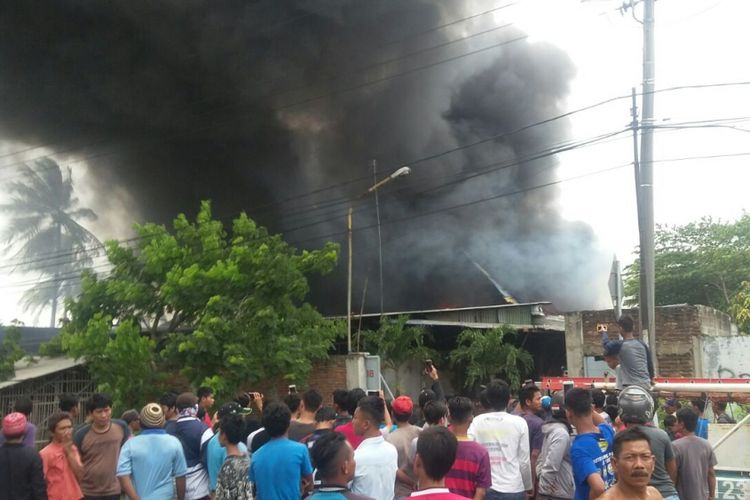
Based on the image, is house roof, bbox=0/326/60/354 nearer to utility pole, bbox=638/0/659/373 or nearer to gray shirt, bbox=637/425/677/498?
utility pole, bbox=638/0/659/373

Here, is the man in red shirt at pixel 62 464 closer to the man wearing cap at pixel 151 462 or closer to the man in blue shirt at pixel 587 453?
the man wearing cap at pixel 151 462

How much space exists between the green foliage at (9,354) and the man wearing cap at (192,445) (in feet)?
36.0

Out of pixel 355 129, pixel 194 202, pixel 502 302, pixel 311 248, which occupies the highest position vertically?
pixel 355 129

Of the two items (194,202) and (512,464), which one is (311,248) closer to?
(194,202)

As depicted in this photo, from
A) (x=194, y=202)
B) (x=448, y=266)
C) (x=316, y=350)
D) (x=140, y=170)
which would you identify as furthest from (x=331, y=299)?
(x=316, y=350)

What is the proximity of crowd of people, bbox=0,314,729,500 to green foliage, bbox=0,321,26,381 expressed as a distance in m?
10.2


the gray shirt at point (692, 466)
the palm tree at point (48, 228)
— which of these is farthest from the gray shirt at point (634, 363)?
the palm tree at point (48, 228)

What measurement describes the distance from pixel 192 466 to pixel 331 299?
59.2ft

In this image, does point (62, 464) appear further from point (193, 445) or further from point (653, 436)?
point (653, 436)

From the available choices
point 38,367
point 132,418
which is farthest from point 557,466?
point 38,367

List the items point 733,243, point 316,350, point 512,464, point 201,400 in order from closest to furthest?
point 512,464 < point 201,400 < point 316,350 < point 733,243

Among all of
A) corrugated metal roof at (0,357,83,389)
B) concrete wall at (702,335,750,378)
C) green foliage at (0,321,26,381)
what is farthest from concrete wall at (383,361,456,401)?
green foliage at (0,321,26,381)

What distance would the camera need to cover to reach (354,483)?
3967mm

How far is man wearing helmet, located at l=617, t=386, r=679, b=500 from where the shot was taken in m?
3.84
